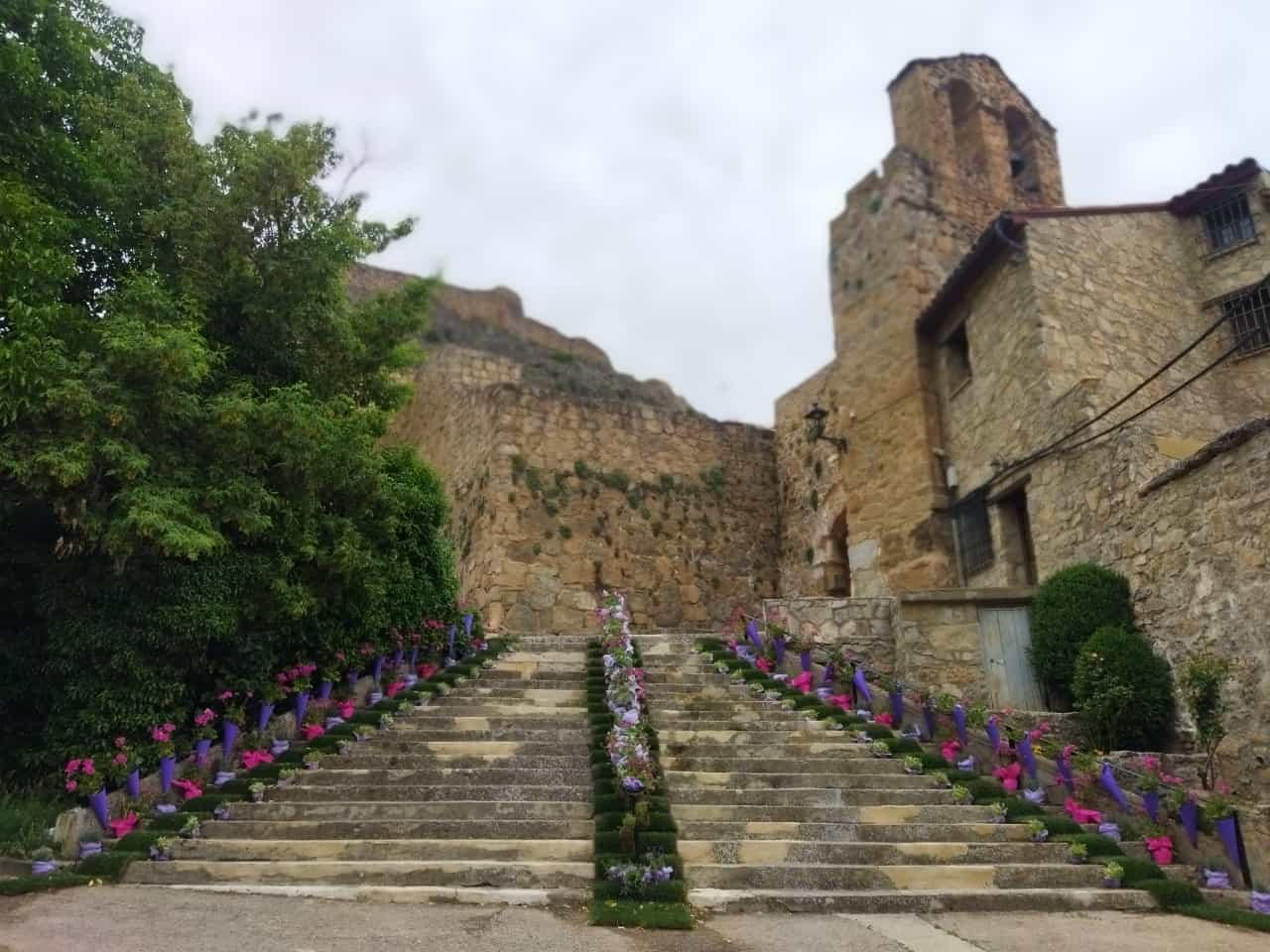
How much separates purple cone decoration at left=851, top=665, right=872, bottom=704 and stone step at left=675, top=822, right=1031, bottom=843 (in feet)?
8.84

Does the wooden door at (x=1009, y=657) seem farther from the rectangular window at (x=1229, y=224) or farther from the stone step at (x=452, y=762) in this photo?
the rectangular window at (x=1229, y=224)

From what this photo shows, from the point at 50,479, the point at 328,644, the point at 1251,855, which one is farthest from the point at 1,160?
the point at 1251,855

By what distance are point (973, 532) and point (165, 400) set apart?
10981mm

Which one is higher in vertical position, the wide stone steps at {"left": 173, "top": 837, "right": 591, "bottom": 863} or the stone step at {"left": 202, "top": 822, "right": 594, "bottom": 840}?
the stone step at {"left": 202, "top": 822, "right": 594, "bottom": 840}

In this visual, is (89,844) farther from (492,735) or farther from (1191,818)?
(1191,818)

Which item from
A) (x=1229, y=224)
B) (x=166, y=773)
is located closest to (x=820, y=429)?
(x=1229, y=224)

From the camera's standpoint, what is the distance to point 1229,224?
1293cm

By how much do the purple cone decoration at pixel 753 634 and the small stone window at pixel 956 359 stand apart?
5.35 m

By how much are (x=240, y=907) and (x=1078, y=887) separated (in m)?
5.49

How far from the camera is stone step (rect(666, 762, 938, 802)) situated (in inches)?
301

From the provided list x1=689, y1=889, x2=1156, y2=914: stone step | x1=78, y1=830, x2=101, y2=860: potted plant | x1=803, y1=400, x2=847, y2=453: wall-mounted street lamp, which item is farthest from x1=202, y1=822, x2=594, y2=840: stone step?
x1=803, y1=400, x2=847, y2=453: wall-mounted street lamp

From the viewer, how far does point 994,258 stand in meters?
13.4

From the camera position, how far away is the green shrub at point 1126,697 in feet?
28.7

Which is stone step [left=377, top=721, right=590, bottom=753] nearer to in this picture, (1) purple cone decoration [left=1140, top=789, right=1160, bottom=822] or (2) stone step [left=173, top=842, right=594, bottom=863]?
(2) stone step [left=173, top=842, right=594, bottom=863]
